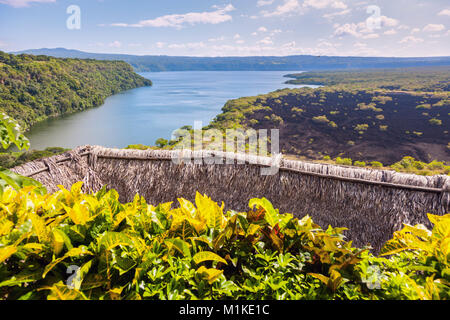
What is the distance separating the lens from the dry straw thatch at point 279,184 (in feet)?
8.39

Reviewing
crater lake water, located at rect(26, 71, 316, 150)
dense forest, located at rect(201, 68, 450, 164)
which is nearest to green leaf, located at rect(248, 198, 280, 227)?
dense forest, located at rect(201, 68, 450, 164)

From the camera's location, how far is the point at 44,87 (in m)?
43.3

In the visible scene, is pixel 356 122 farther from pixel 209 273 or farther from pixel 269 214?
pixel 209 273

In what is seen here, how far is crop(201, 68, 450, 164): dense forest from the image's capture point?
74.6 feet

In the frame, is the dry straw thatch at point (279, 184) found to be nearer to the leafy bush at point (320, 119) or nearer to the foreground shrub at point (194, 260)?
the foreground shrub at point (194, 260)

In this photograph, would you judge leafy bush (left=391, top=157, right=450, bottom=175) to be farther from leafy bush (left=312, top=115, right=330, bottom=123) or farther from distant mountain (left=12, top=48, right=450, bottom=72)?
distant mountain (left=12, top=48, right=450, bottom=72)

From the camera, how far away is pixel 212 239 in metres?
1.12

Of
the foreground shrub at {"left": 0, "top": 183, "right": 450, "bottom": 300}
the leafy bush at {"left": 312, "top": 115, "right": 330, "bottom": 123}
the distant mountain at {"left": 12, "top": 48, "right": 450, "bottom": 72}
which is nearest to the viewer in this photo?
the foreground shrub at {"left": 0, "top": 183, "right": 450, "bottom": 300}

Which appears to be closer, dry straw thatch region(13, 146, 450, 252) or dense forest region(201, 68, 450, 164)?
dry straw thatch region(13, 146, 450, 252)

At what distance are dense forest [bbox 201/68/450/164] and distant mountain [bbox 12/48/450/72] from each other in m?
64.9

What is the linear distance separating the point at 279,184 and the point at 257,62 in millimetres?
112970

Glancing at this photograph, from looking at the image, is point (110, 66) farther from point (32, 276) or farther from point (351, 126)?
point (32, 276)
